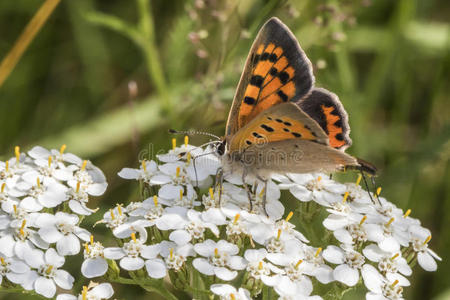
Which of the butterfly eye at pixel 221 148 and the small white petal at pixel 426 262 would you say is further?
the butterfly eye at pixel 221 148

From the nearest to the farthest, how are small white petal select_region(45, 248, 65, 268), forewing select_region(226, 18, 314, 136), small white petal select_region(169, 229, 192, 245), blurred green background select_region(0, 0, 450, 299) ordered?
small white petal select_region(45, 248, 65, 268)
small white petal select_region(169, 229, 192, 245)
forewing select_region(226, 18, 314, 136)
blurred green background select_region(0, 0, 450, 299)

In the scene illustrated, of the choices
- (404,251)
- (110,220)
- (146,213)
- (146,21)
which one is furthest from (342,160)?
(146,21)

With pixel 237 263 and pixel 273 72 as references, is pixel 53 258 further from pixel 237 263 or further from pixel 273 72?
pixel 273 72

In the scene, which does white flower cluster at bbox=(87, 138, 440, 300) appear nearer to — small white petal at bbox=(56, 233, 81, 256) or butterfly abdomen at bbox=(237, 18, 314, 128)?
small white petal at bbox=(56, 233, 81, 256)

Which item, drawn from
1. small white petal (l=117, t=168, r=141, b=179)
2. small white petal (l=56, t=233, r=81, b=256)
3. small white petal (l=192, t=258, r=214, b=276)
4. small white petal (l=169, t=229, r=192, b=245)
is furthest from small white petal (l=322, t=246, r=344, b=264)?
small white petal (l=56, t=233, r=81, b=256)

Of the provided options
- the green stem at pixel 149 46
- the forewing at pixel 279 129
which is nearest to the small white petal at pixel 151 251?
the forewing at pixel 279 129

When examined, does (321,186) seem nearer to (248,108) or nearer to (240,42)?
(248,108)

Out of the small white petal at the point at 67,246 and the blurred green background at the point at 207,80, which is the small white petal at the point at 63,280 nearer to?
the small white petal at the point at 67,246
